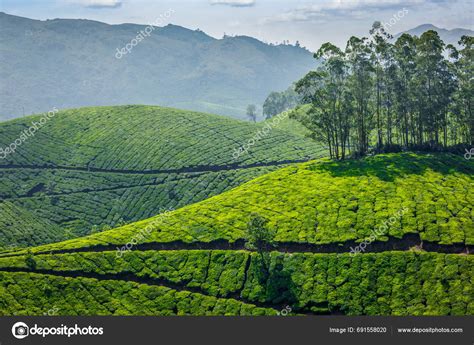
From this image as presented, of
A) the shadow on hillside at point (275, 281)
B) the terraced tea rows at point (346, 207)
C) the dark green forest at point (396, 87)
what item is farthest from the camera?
the dark green forest at point (396, 87)

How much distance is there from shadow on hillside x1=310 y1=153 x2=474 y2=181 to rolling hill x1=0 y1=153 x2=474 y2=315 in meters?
0.63

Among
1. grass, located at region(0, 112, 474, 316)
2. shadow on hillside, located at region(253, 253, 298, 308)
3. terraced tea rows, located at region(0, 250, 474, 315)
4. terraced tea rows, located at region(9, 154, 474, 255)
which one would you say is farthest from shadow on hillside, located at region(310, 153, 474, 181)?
shadow on hillside, located at region(253, 253, 298, 308)

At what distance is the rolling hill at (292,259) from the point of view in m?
92.1

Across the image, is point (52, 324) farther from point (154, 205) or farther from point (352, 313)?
point (154, 205)

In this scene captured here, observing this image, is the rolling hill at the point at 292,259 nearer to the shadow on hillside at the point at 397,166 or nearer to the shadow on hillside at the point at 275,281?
the shadow on hillside at the point at 275,281

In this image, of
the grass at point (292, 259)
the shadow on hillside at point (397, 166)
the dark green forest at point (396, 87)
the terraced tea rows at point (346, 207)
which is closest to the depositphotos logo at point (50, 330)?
the grass at point (292, 259)

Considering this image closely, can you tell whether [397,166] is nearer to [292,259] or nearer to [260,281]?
[292,259]

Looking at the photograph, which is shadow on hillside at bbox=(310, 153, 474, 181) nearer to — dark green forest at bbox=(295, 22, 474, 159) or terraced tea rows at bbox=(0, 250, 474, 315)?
dark green forest at bbox=(295, 22, 474, 159)

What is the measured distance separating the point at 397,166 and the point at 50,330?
281ft

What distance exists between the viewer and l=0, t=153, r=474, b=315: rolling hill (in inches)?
3625
